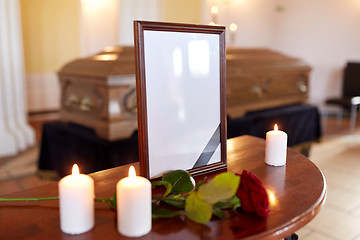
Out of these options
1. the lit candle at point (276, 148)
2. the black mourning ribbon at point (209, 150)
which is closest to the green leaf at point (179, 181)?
the black mourning ribbon at point (209, 150)

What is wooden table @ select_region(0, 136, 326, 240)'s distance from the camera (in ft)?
2.40

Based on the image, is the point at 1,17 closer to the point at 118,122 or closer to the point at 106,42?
the point at 118,122

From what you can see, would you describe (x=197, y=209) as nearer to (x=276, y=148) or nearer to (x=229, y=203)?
(x=229, y=203)

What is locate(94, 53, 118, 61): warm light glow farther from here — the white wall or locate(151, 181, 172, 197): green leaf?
the white wall

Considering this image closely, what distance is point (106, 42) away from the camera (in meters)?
7.33

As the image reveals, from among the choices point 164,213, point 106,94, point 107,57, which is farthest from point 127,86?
point 164,213

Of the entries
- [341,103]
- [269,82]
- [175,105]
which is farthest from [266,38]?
[175,105]

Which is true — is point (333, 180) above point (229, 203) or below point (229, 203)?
below

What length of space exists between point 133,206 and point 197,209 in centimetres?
14

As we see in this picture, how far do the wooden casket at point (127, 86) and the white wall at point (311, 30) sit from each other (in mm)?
3337

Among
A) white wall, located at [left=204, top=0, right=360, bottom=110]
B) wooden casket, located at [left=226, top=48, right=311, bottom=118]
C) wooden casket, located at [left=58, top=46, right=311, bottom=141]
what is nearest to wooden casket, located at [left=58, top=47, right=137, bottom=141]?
wooden casket, located at [left=58, top=46, right=311, bottom=141]

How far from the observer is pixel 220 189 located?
75 cm

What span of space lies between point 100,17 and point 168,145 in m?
6.78

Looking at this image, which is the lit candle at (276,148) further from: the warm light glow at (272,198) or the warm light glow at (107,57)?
the warm light glow at (107,57)
